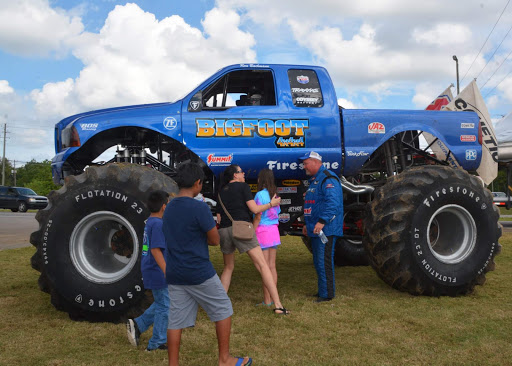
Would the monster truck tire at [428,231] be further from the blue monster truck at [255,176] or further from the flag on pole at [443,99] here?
the flag on pole at [443,99]

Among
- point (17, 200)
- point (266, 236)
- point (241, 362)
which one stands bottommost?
point (17, 200)

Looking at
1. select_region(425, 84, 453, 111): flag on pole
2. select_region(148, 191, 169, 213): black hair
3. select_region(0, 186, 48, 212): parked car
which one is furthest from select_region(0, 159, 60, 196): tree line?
select_region(148, 191, 169, 213): black hair

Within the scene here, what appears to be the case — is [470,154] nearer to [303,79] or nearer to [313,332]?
[303,79]

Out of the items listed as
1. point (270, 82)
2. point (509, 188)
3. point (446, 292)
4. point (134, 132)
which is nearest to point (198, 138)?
point (134, 132)

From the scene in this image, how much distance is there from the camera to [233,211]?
519 centimetres

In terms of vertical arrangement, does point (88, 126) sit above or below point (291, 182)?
above

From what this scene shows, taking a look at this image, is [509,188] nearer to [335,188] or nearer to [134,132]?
[335,188]

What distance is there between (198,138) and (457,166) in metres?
3.60

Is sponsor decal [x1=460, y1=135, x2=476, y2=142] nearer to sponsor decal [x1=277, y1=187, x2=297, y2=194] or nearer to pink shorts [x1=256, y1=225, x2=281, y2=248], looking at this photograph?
sponsor decal [x1=277, y1=187, x2=297, y2=194]

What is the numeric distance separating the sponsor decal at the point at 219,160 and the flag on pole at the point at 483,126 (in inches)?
142

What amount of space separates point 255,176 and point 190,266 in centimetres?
289

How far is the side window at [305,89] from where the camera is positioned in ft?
20.1

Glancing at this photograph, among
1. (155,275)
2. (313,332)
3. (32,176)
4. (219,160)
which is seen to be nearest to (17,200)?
(219,160)

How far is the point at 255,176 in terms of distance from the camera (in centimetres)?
Result: 611
